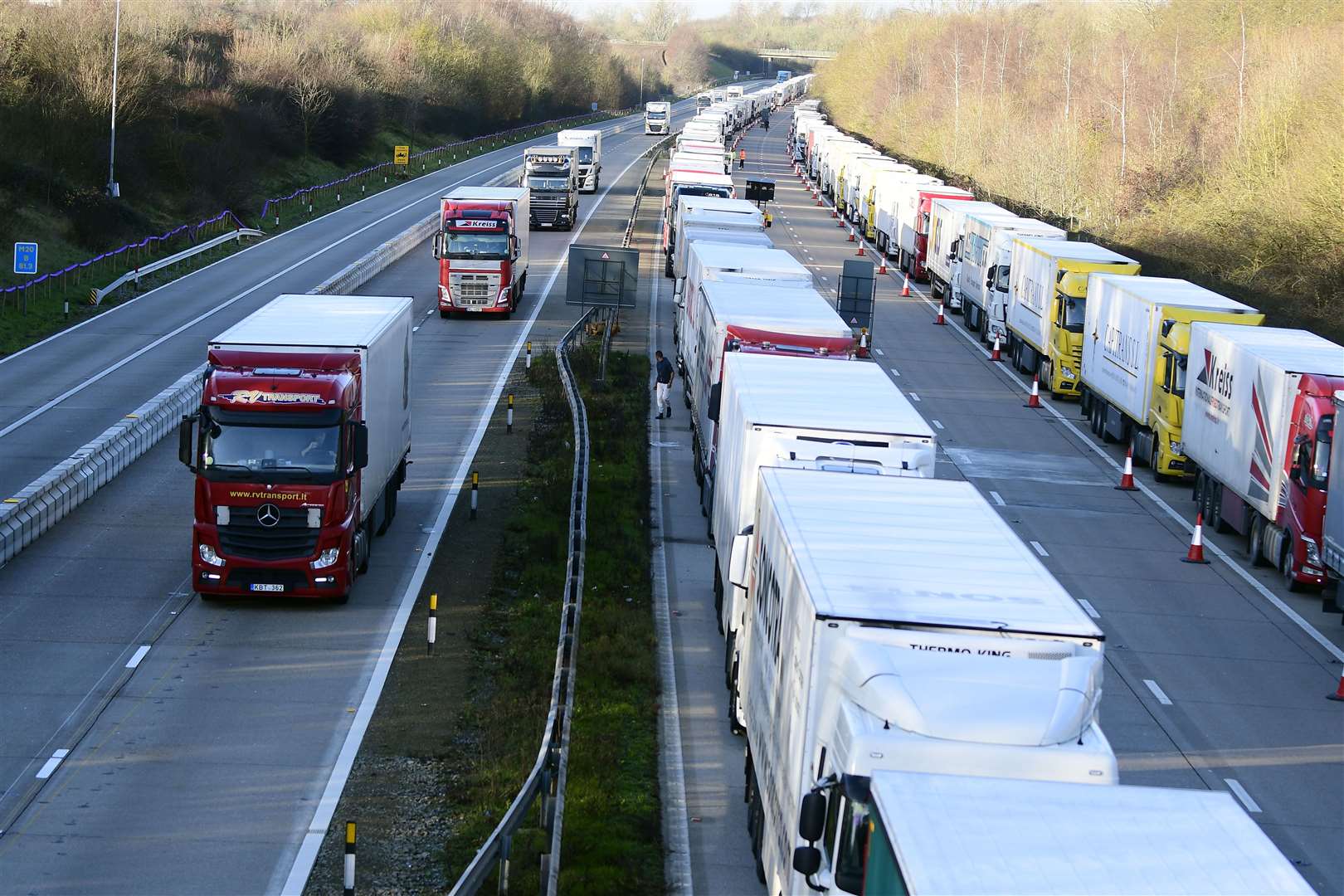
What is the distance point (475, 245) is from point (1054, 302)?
54.1ft

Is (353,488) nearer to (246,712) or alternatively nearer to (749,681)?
(246,712)

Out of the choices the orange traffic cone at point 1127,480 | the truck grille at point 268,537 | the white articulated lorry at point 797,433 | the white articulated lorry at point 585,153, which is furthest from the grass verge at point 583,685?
the white articulated lorry at point 585,153

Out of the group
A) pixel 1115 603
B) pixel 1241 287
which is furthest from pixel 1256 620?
pixel 1241 287

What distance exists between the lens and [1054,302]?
38.3 m

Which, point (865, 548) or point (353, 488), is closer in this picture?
point (865, 548)

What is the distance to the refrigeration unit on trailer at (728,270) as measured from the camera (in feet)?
107

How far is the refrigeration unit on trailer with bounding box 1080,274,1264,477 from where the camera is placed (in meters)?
29.8

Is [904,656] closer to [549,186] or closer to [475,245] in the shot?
[475,245]

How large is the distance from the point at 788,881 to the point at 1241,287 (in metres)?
39.2

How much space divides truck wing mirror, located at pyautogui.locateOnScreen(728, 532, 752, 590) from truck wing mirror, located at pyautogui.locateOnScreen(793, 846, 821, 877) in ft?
22.1

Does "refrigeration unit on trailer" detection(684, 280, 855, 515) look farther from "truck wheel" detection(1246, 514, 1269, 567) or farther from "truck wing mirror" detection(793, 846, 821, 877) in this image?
"truck wing mirror" detection(793, 846, 821, 877)

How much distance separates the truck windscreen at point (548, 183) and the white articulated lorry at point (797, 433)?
152ft

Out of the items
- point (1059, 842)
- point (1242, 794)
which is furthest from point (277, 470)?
point (1059, 842)

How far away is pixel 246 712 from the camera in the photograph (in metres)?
16.9
